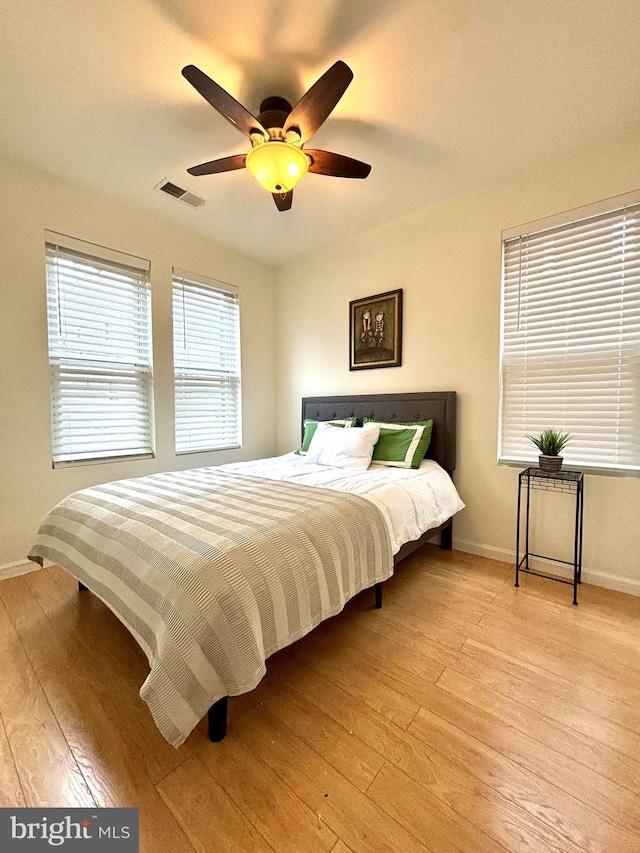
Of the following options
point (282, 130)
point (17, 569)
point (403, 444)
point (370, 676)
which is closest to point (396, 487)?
point (403, 444)

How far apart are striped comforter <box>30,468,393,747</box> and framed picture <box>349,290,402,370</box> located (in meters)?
1.65

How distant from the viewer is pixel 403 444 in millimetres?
2650

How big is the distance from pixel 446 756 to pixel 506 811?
0.63 feet

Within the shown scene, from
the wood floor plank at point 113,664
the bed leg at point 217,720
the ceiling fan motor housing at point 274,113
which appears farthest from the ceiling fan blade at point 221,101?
the wood floor plank at point 113,664

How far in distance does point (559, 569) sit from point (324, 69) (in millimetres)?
3245

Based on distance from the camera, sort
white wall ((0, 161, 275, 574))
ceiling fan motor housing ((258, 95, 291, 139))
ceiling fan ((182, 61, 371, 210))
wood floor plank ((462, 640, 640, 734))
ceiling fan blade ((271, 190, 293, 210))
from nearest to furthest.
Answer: wood floor plank ((462, 640, 640, 734))
ceiling fan ((182, 61, 371, 210))
ceiling fan motor housing ((258, 95, 291, 139))
ceiling fan blade ((271, 190, 293, 210))
white wall ((0, 161, 275, 574))

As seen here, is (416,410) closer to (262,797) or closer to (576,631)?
(576,631)

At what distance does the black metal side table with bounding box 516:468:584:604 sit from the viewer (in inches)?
81.5

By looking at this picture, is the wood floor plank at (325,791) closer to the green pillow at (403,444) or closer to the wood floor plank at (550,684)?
the wood floor plank at (550,684)

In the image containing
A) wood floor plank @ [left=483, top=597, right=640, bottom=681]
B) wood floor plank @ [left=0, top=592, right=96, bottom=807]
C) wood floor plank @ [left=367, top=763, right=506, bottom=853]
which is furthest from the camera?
wood floor plank @ [left=483, top=597, right=640, bottom=681]

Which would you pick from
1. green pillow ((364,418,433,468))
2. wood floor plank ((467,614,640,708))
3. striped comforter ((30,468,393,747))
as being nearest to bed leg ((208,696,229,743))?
striped comforter ((30,468,393,747))

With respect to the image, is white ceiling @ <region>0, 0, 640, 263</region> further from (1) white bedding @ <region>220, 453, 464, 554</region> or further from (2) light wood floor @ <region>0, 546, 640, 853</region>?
(2) light wood floor @ <region>0, 546, 640, 853</region>

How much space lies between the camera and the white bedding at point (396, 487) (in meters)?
1.93

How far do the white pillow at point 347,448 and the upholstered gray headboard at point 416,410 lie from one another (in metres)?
0.37
